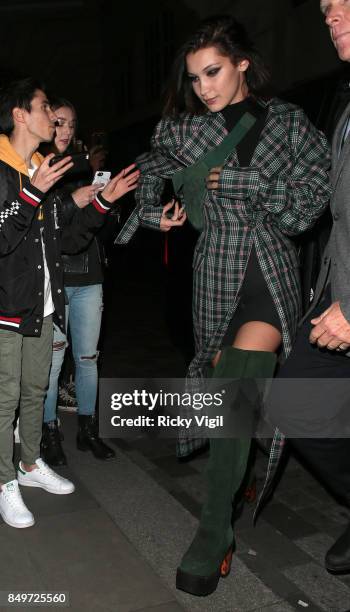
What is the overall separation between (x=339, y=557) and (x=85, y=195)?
7.00 feet

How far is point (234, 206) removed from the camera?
276 centimetres

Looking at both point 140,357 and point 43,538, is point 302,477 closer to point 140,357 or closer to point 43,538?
point 43,538

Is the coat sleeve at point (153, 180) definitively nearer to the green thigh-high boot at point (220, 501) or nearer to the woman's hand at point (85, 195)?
the woman's hand at point (85, 195)

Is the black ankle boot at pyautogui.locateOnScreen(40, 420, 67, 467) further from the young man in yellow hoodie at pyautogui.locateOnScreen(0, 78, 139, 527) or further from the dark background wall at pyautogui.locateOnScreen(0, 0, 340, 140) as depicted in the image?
the dark background wall at pyautogui.locateOnScreen(0, 0, 340, 140)

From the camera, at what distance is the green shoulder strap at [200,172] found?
276cm

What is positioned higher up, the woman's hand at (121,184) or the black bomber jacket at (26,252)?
the woman's hand at (121,184)

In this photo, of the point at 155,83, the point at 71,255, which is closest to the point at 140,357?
the point at 71,255

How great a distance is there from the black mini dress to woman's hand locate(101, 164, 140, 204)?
644 millimetres

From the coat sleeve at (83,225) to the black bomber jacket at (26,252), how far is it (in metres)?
0.06

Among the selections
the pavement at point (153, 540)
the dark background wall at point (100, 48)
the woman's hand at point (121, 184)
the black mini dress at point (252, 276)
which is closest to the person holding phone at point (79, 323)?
the pavement at point (153, 540)

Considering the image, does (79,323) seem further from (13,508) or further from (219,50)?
(219,50)

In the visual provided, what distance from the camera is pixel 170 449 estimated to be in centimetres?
428

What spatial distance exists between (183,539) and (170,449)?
4.03ft

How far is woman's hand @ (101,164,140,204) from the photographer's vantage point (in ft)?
10.9
